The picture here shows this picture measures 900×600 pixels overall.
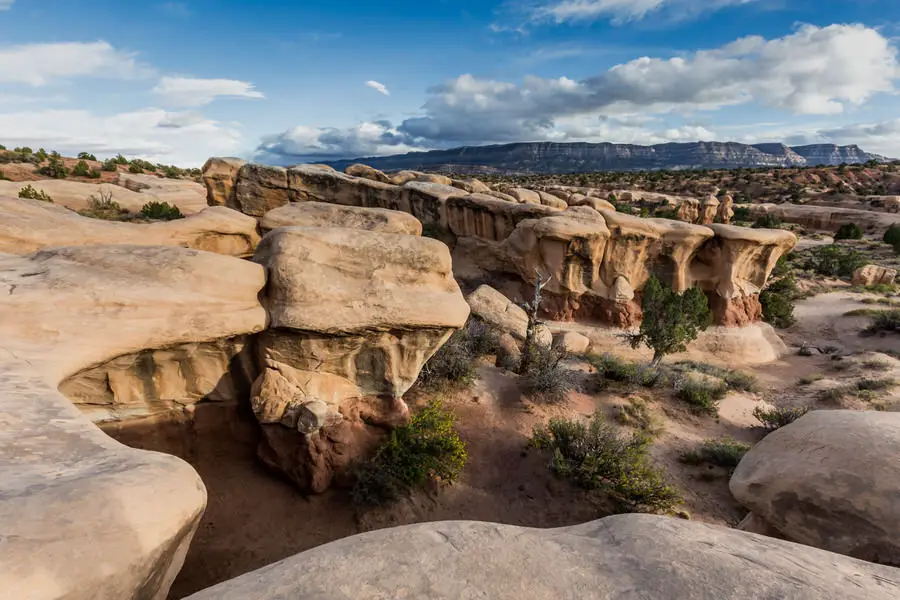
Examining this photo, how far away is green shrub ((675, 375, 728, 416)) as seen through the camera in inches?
482

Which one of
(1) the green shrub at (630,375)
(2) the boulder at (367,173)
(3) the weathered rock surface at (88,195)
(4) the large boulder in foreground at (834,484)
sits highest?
(2) the boulder at (367,173)

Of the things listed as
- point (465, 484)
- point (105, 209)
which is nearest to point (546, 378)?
point (465, 484)

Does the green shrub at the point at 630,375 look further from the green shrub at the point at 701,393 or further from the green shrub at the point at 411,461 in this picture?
the green shrub at the point at 411,461

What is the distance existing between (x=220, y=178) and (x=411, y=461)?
18765mm

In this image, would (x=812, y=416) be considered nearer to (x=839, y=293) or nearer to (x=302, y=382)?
(x=302, y=382)

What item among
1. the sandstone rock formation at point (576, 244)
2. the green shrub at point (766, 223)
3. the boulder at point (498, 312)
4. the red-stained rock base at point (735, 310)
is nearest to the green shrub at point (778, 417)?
the boulder at point (498, 312)

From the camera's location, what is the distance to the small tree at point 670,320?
1435 centimetres

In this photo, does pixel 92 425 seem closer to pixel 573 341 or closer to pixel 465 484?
pixel 465 484

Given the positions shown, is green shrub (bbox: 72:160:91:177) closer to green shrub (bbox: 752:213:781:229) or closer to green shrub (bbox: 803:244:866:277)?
green shrub (bbox: 803:244:866:277)

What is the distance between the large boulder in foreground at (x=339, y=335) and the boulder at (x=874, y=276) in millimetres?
30172

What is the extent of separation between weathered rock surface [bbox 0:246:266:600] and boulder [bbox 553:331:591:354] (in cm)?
1253

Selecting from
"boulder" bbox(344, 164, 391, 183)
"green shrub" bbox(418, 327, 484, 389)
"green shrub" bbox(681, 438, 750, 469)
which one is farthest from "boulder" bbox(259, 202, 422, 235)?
"boulder" bbox(344, 164, 391, 183)

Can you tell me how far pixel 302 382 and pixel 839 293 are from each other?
29.8 m

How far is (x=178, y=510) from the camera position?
316 centimetres
